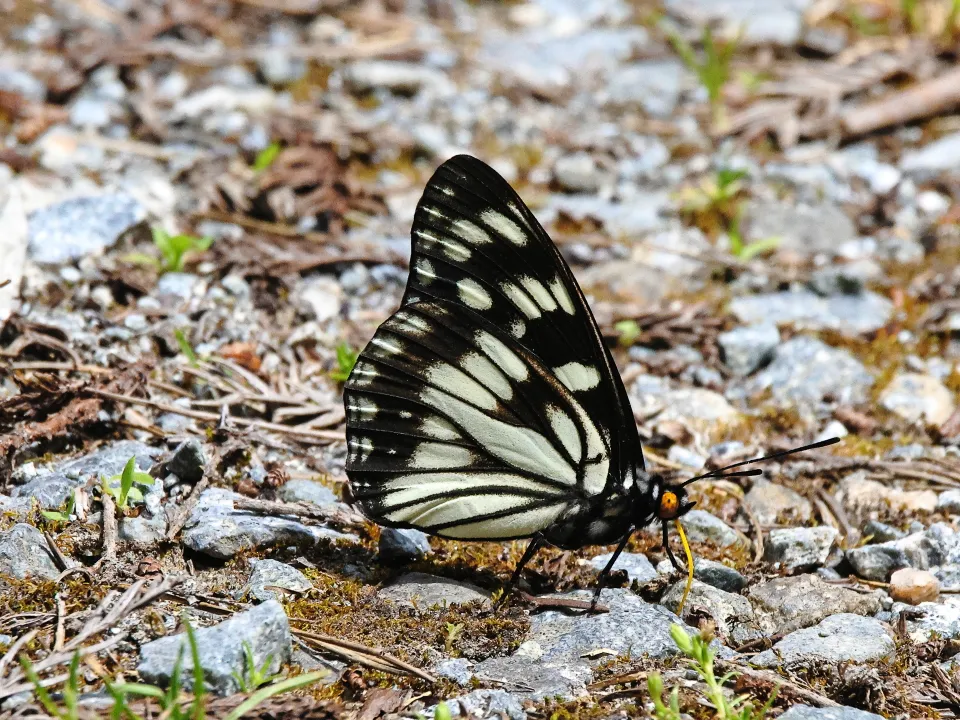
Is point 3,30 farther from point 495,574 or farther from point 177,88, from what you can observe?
point 495,574

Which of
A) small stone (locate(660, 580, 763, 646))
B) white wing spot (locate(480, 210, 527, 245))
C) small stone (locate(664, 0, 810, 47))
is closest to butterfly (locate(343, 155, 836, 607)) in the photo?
white wing spot (locate(480, 210, 527, 245))

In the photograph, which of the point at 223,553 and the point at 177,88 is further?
the point at 177,88

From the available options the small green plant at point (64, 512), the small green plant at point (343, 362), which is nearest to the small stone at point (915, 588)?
the small green plant at point (343, 362)

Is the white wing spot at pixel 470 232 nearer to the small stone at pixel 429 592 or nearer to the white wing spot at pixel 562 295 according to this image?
the white wing spot at pixel 562 295

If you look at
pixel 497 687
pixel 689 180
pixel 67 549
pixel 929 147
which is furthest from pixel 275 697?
pixel 929 147

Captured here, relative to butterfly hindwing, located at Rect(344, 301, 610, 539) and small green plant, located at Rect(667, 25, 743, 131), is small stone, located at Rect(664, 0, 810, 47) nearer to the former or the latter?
small green plant, located at Rect(667, 25, 743, 131)

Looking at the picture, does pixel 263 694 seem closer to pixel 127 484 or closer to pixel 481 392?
pixel 127 484

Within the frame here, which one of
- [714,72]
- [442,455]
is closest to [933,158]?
[714,72]
